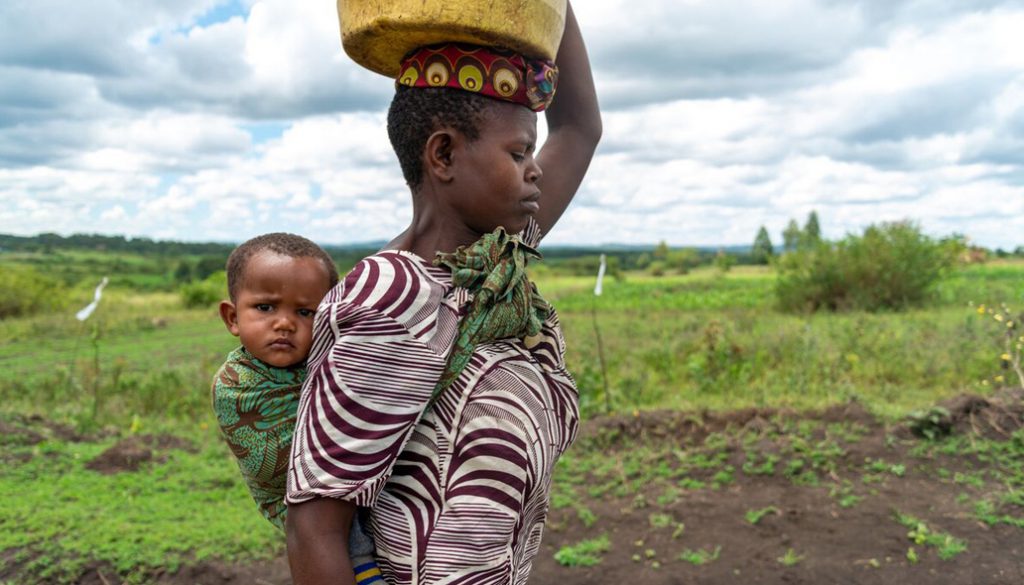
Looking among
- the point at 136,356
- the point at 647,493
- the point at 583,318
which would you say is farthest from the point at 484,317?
the point at 583,318

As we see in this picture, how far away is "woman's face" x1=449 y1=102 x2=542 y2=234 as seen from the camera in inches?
55.1

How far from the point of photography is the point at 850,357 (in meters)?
7.84

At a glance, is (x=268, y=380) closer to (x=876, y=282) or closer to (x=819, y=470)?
(x=819, y=470)

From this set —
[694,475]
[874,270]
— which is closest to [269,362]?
[694,475]

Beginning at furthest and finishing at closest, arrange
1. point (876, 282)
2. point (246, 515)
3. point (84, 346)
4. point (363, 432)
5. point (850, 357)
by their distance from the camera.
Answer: point (876, 282) < point (84, 346) < point (850, 357) < point (246, 515) < point (363, 432)

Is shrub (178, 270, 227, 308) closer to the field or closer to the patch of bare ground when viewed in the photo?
the field

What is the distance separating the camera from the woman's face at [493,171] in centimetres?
140

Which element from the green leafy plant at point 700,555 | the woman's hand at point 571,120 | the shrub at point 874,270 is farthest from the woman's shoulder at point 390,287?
the shrub at point 874,270

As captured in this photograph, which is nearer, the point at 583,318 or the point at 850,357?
the point at 850,357

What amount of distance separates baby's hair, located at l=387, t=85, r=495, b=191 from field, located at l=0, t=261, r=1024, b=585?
297 centimetres

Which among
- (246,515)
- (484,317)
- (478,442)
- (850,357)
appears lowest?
(246,515)

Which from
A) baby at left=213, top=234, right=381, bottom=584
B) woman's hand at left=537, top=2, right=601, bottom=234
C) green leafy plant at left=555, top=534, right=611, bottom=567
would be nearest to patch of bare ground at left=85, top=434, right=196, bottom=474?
green leafy plant at left=555, top=534, right=611, bottom=567

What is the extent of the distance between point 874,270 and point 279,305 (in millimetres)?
15371

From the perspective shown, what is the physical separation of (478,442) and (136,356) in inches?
478
